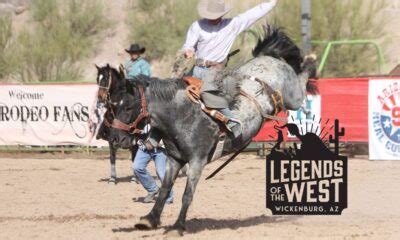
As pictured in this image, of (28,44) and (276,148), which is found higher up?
(28,44)

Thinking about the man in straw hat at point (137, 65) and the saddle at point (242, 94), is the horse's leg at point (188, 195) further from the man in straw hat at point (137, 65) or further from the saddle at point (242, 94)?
the man in straw hat at point (137, 65)

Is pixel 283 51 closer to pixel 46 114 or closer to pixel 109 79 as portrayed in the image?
pixel 109 79

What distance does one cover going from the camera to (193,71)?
9352 mm

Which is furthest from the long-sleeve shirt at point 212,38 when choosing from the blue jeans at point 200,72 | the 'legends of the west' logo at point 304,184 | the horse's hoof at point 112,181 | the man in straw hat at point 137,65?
the horse's hoof at point 112,181

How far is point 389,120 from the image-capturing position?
16.5 m

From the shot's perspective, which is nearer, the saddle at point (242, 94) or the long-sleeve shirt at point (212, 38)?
the saddle at point (242, 94)

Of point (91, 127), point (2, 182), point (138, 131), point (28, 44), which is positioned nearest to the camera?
point (138, 131)

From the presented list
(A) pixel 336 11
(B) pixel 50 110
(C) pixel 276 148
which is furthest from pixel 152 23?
(C) pixel 276 148

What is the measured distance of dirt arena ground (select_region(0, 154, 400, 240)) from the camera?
29.3ft

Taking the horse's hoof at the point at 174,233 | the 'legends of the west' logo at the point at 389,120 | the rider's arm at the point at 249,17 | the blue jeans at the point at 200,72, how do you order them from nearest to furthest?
the horse's hoof at the point at 174,233 → the blue jeans at the point at 200,72 → the rider's arm at the point at 249,17 → the 'legends of the west' logo at the point at 389,120

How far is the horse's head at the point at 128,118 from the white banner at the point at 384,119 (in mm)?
8756

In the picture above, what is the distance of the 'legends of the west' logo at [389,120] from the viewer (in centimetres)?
1647

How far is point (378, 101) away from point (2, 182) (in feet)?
23.6

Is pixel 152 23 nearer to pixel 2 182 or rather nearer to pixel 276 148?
pixel 2 182
